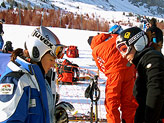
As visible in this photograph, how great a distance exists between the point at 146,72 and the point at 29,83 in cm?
101

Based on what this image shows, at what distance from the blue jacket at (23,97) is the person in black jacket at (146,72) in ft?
2.88

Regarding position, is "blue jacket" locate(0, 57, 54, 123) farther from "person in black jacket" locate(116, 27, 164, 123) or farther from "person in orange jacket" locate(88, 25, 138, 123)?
"person in orange jacket" locate(88, 25, 138, 123)

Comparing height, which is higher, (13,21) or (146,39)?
(13,21)

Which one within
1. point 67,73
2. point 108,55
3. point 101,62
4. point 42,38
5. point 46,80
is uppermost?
point 42,38

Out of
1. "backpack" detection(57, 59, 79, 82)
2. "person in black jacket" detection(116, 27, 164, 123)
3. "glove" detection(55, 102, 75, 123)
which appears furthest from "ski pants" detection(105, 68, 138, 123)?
"backpack" detection(57, 59, 79, 82)

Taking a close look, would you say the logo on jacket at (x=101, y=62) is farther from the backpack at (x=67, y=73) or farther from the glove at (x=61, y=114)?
the backpack at (x=67, y=73)

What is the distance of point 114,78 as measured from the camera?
2.92m

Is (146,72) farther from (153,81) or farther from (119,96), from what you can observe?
(119,96)

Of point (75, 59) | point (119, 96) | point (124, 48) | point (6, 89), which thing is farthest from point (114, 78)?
point (75, 59)

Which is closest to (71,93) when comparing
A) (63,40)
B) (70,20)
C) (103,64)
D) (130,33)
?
(103,64)

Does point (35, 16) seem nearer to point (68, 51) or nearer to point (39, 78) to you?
point (68, 51)

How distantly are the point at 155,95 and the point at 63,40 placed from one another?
1215cm

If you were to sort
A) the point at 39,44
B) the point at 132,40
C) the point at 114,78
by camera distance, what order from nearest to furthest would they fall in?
the point at 39,44, the point at 132,40, the point at 114,78

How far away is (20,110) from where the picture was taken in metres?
1.21
